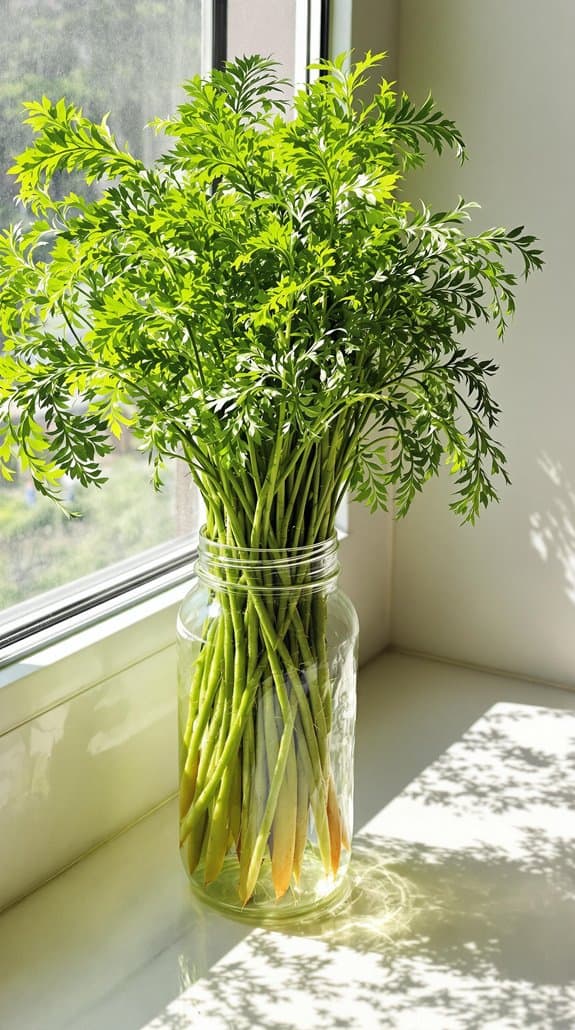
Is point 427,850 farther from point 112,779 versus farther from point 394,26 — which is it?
point 394,26

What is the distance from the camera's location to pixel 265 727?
0.98m

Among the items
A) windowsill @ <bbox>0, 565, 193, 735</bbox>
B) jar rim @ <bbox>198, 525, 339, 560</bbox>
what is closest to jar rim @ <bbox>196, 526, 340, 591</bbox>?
jar rim @ <bbox>198, 525, 339, 560</bbox>

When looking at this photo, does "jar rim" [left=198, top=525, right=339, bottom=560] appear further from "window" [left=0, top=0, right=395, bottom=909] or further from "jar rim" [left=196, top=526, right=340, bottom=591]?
"window" [left=0, top=0, right=395, bottom=909]

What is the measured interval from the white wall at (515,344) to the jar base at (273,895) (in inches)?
23.3

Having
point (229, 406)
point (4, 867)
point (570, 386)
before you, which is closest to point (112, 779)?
point (4, 867)

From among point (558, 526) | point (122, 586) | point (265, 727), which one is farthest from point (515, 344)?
point (265, 727)

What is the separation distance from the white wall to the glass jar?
55 centimetres

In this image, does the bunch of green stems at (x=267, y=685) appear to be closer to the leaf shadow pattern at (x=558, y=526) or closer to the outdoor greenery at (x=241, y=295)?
the outdoor greenery at (x=241, y=295)

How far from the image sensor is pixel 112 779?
1.16 m

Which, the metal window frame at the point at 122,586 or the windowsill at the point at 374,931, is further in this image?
the metal window frame at the point at 122,586

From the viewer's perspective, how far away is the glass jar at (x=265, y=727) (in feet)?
3.17

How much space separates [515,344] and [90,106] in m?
0.65

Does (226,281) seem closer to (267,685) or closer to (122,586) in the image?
(267,685)

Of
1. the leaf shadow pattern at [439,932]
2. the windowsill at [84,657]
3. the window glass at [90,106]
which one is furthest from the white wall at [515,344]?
the windowsill at [84,657]
